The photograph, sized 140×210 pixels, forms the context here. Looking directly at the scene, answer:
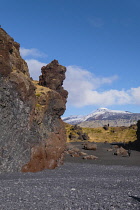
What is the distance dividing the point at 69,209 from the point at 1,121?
13493 millimetres

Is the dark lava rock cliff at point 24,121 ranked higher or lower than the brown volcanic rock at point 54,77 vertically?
lower

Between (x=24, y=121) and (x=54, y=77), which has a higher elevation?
(x=54, y=77)

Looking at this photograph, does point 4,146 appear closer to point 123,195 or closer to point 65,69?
point 123,195

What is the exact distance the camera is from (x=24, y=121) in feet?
79.7

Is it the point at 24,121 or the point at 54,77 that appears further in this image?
the point at 54,77

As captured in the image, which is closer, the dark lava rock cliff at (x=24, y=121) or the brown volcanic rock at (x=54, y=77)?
the dark lava rock cliff at (x=24, y=121)

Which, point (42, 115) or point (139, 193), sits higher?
point (42, 115)

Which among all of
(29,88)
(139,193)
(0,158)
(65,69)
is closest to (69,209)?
(139,193)

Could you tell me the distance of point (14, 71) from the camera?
2489cm

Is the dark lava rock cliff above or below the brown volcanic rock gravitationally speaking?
below

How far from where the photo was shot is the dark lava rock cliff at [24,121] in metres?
22.1

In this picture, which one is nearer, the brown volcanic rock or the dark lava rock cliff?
the dark lava rock cliff

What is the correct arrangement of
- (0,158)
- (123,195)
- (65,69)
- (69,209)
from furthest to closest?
(65,69) → (0,158) → (123,195) → (69,209)

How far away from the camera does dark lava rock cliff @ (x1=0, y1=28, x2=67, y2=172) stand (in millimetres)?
22111
